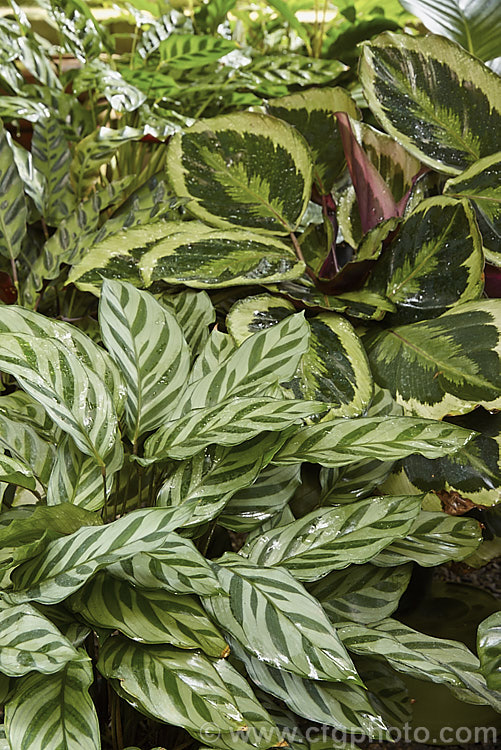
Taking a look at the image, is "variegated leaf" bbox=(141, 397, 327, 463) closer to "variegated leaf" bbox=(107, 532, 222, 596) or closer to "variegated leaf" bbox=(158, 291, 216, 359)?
"variegated leaf" bbox=(107, 532, 222, 596)

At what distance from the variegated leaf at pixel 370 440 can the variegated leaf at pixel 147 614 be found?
0.18m

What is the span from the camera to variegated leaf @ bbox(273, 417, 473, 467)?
0.64m

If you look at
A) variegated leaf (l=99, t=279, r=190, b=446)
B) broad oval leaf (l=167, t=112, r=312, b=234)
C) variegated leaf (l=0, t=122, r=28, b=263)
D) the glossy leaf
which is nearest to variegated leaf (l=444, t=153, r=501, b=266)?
broad oval leaf (l=167, t=112, r=312, b=234)

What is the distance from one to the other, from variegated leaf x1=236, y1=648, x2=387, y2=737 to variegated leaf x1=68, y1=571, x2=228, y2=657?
0.06m

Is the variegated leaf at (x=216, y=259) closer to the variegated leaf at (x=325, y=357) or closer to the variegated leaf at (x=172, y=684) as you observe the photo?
the variegated leaf at (x=325, y=357)

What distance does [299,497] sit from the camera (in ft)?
2.91

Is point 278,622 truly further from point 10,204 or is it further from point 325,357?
point 10,204

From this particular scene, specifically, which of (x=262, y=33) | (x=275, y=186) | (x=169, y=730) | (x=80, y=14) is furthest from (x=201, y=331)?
(x=262, y=33)

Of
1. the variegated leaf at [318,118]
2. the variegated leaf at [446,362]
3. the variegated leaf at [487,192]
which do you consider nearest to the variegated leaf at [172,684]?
the variegated leaf at [446,362]

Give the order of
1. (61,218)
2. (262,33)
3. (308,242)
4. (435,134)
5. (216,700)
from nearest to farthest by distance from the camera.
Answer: (216,700) < (435,134) < (308,242) < (61,218) < (262,33)

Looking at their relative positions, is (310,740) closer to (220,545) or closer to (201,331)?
(220,545)

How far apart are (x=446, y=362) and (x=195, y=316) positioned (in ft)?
1.12

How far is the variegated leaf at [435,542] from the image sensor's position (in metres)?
0.75

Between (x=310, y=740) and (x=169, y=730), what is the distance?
0.17 meters
